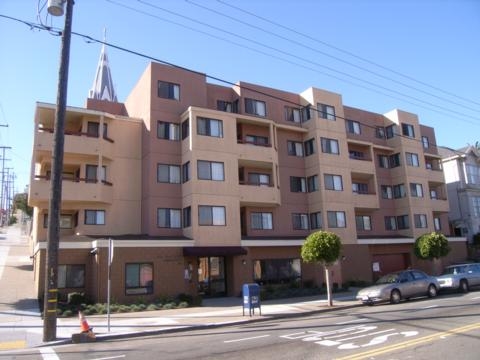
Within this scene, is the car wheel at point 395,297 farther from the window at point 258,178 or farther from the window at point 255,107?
the window at point 255,107

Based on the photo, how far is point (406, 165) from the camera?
41.3m

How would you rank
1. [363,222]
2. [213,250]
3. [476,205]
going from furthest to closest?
[476,205] → [363,222] → [213,250]

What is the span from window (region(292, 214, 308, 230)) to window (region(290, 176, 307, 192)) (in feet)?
6.58

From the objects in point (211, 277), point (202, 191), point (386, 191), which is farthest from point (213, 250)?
point (386, 191)

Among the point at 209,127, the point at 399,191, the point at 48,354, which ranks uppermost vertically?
the point at 209,127

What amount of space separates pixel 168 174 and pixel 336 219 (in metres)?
13.2

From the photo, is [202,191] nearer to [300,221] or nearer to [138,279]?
[138,279]

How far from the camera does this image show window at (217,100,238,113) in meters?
33.8

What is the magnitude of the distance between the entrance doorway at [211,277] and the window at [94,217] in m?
6.70

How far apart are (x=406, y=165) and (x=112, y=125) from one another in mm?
26181

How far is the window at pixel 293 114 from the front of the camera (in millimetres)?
36125

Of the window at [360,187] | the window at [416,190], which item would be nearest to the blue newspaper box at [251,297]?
the window at [360,187]

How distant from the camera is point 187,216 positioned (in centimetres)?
2861

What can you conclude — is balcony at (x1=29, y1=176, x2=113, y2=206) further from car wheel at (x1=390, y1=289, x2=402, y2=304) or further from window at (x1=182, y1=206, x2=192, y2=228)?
car wheel at (x1=390, y1=289, x2=402, y2=304)
